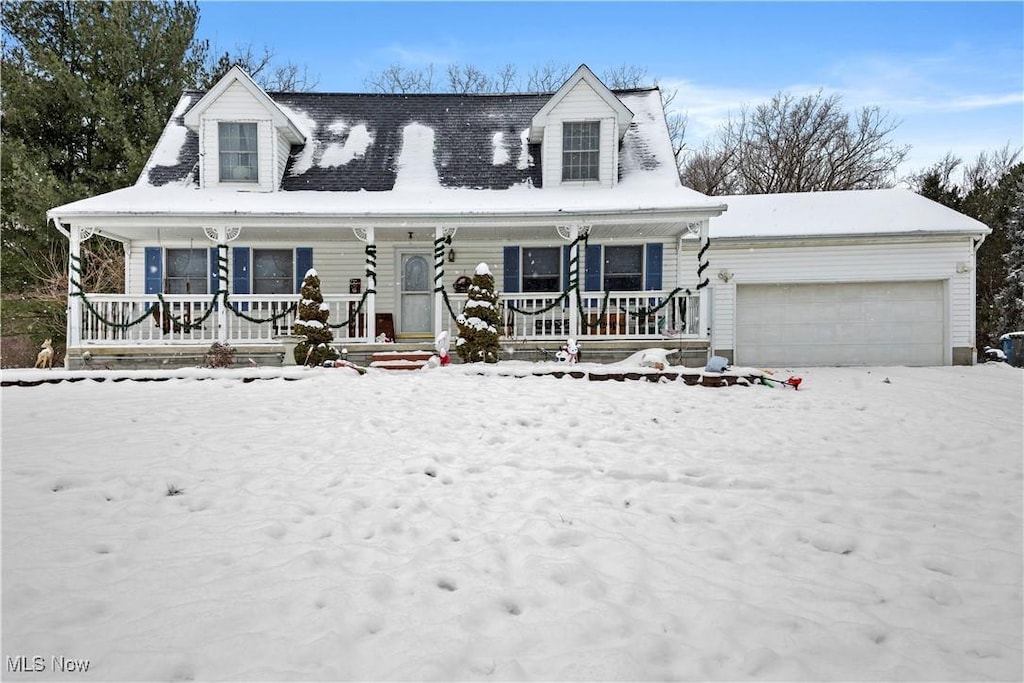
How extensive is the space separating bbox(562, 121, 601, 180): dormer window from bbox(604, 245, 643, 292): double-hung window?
1.86m

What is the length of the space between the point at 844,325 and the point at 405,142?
11.5m

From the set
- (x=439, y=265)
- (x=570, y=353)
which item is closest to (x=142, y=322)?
(x=439, y=265)

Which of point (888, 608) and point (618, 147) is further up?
point (618, 147)

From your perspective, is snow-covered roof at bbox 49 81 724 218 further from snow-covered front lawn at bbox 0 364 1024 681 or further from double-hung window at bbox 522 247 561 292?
snow-covered front lawn at bbox 0 364 1024 681

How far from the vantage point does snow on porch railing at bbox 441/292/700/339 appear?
1146 cm

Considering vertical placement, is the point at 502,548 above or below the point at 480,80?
below

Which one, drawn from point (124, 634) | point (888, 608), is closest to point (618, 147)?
Answer: point (888, 608)

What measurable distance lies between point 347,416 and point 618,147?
1002 cm

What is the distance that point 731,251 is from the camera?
13195 mm

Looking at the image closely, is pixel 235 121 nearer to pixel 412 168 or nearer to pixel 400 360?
pixel 412 168

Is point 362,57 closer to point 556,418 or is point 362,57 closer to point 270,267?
point 270,267

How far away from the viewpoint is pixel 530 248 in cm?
1339

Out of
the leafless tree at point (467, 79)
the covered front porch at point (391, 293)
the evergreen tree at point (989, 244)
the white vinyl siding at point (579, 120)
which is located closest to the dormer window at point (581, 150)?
the white vinyl siding at point (579, 120)

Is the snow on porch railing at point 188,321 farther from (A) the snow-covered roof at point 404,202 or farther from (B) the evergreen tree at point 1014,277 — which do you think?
(B) the evergreen tree at point 1014,277
